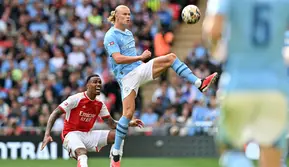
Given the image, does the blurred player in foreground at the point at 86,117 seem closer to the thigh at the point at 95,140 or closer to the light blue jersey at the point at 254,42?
the thigh at the point at 95,140

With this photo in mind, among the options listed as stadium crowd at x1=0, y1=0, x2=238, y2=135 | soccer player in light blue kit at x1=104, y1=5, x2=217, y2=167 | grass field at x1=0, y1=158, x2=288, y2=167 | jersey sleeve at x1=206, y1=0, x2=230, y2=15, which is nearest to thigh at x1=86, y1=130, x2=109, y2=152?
soccer player in light blue kit at x1=104, y1=5, x2=217, y2=167

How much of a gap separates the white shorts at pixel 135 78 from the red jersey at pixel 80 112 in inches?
22.0

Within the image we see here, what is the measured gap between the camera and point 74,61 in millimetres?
20766

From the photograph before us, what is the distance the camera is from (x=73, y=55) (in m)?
20.9

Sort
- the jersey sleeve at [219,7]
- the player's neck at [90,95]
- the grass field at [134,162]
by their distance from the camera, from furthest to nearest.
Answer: the grass field at [134,162] → the player's neck at [90,95] → the jersey sleeve at [219,7]

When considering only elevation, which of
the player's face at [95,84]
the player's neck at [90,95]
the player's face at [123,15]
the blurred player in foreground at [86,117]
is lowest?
the blurred player in foreground at [86,117]

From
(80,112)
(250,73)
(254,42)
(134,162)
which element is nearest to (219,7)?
(254,42)

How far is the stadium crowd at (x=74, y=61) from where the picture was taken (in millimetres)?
18953

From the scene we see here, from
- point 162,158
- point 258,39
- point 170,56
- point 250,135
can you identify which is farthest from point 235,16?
point 162,158

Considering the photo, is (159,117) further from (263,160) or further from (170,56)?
(263,160)

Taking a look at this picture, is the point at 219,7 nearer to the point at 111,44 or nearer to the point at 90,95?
the point at 111,44

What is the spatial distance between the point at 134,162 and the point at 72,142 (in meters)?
5.35

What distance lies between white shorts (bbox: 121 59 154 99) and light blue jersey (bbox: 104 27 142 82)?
0.09m

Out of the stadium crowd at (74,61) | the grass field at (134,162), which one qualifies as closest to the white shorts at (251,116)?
the grass field at (134,162)
